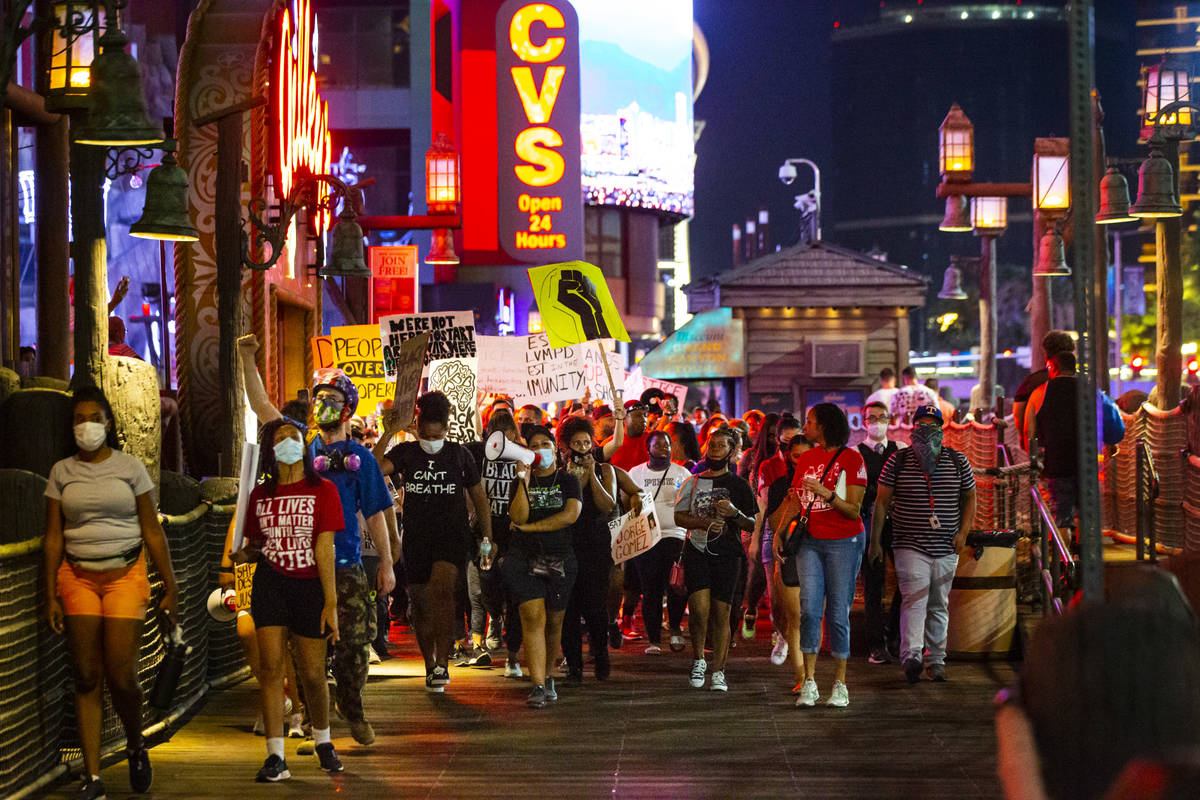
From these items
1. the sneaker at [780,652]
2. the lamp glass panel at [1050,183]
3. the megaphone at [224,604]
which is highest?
the lamp glass panel at [1050,183]

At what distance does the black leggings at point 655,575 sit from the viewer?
13516 mm

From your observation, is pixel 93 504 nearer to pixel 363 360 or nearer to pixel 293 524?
pixel 293 524

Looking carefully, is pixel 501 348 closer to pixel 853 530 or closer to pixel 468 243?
pixel 853 530

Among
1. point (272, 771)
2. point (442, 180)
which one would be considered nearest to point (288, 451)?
point (272, 771)

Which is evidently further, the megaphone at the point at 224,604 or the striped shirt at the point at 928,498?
the striped shirt at the point at 928,498

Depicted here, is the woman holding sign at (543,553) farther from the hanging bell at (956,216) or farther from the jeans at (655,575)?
the hanging bell at (956,216)

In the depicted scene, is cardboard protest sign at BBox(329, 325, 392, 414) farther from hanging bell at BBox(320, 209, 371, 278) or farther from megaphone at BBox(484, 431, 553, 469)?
megaphone at BBox(484, 431, 553, 469)

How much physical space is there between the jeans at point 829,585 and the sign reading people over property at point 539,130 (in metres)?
25.7

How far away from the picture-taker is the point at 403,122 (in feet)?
137

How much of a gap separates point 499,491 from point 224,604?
3.14 metres

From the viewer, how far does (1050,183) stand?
22.1m

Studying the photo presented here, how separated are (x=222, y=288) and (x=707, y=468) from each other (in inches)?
175

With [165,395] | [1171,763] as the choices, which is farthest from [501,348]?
[1171,763]

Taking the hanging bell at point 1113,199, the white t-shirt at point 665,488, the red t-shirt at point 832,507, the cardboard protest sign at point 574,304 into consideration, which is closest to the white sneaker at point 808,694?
the red t-shirt at point 832,507
